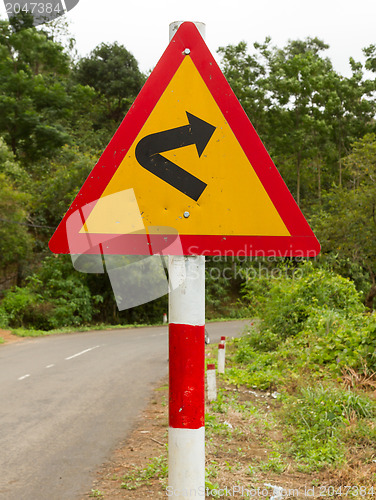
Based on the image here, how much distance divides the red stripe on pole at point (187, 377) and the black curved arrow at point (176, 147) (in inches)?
19.7

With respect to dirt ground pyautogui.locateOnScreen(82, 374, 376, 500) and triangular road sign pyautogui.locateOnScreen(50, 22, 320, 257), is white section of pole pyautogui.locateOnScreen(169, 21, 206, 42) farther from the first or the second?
dirt ground pyautogui.locateOnScreen(82, 374, 376, 500)

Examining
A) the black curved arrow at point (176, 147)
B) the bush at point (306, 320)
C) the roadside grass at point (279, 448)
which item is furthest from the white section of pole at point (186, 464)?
the bush at point (306, 320)

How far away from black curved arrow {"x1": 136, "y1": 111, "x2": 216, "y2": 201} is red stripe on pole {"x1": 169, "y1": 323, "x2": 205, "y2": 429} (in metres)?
0.50

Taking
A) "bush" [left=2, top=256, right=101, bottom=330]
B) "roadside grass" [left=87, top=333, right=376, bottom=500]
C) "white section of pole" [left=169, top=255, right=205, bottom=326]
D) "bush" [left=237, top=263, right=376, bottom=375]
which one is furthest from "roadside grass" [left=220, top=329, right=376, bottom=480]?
"bush" [left=2, top=256, right=101, bottom=330]

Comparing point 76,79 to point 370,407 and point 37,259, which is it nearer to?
point 37,259


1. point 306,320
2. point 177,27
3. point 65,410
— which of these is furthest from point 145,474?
point 306,320

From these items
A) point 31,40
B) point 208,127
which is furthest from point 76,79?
point 208,127

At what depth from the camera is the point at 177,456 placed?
187 centimetres

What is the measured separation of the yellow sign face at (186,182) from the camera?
191cm

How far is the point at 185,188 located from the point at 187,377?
684mm

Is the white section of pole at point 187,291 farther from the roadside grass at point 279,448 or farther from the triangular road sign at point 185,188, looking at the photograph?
the roadside grass at point 279,448

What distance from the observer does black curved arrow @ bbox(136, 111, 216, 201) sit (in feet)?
6.25

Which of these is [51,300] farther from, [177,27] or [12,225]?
[177,27]

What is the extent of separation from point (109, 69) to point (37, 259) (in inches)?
589
